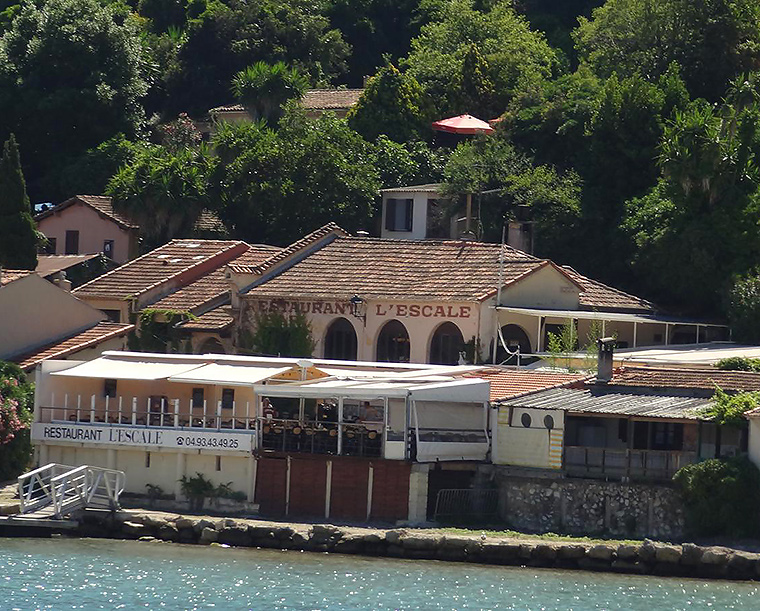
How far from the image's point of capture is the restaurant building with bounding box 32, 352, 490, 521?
183 ft

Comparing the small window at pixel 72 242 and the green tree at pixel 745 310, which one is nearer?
the green tree at pixel 745 310

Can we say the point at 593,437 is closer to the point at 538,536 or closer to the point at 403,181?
the point at 538,536

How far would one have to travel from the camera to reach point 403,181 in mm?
86500

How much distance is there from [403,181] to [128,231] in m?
11.3

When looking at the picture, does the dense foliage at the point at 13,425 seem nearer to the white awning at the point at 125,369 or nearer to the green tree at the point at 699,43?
the white awning at the point at 125,369

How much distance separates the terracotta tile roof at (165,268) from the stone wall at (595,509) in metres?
23.1

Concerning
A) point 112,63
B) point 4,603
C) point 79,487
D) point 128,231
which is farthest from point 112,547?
point 112,63

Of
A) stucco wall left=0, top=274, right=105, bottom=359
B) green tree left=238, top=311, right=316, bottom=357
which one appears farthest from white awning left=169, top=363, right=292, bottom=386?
green tree left=238, top=311, right=316, bottom=357

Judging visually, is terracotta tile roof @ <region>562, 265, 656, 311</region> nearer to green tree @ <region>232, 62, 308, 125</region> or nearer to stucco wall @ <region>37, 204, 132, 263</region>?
stucco wall @ <region>37, 204, 132, 263</region>

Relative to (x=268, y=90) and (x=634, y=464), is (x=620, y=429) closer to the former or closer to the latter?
(x=634, y=464)

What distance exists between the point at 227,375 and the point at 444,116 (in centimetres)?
3847

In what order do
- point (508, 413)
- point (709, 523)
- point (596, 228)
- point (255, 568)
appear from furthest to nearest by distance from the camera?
point (596, 228) → point (508, 413) → point (709, 523) → point (255, 568)

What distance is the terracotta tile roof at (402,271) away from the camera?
68688 mm

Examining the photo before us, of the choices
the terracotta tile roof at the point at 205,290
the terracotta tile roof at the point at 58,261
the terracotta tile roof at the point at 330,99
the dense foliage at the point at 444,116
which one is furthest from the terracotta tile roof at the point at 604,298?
the terracotta tile roof at the point at 330,99
